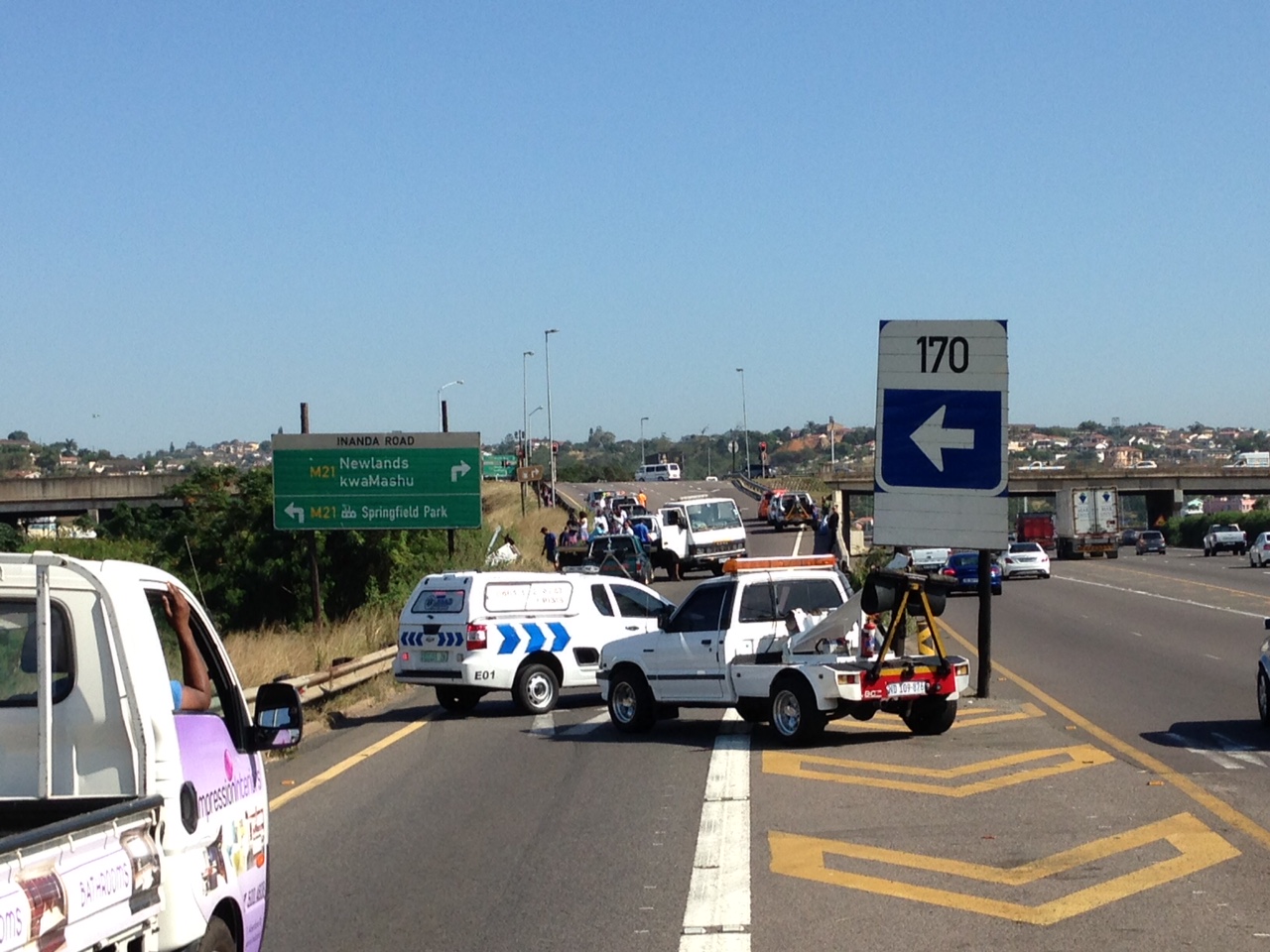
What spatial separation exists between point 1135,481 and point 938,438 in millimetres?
89994

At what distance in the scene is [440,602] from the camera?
68.1ft

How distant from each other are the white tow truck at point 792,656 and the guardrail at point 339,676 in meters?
3.90

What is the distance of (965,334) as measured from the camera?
1906 cm

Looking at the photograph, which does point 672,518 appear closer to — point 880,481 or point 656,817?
point 880,481

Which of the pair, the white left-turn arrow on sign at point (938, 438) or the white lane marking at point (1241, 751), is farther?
the white left-turn arrow on sign at point (938, 438)

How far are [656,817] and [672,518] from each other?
136ft

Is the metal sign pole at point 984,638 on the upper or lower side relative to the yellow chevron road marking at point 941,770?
upper

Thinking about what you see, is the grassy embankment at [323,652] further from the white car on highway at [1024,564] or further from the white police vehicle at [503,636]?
the white car on highway at [1024,564]

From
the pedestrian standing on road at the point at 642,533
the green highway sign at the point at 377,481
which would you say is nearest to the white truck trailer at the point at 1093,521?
the pedestrian standing on road at the point at 642,533

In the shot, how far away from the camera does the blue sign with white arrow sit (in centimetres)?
1902

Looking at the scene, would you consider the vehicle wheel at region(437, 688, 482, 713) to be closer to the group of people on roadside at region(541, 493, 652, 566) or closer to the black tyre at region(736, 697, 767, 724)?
the black tyre at region(736, 697, 767, 724)

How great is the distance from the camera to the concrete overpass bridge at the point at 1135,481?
100 meters

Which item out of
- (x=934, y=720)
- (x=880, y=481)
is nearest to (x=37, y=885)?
(x=934, y=720)

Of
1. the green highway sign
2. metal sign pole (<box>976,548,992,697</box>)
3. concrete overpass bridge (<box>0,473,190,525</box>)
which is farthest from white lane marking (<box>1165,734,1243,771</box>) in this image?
concrete overpass bridge (<box>0,473,190,525</box>)
